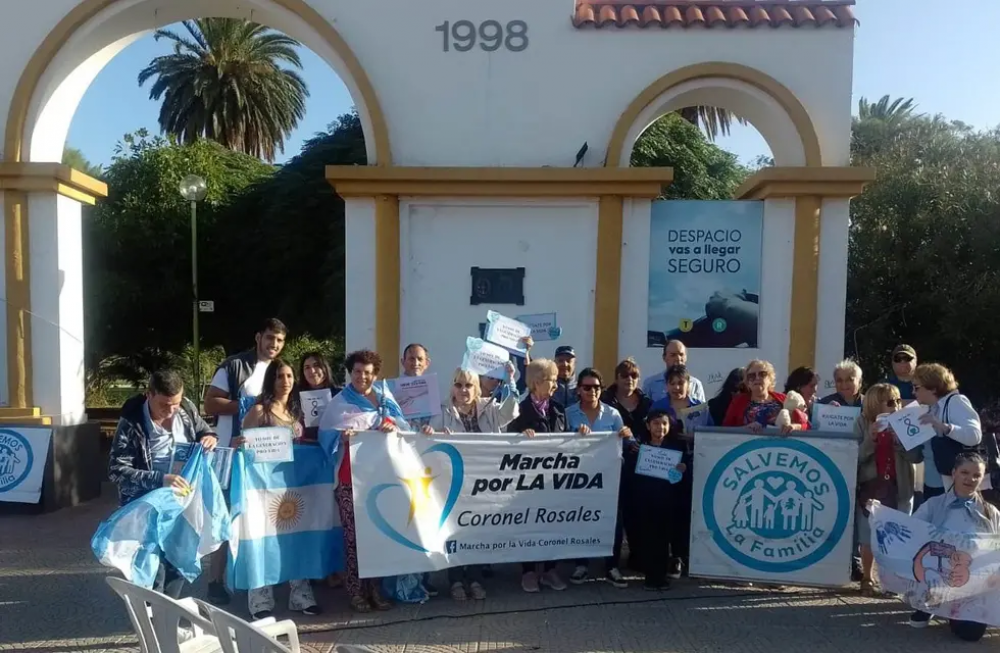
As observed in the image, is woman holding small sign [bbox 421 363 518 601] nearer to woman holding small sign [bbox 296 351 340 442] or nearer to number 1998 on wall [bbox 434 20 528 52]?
woman holding small sign [bbox 296 351 340 442]

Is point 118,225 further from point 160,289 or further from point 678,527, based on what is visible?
point 678,527

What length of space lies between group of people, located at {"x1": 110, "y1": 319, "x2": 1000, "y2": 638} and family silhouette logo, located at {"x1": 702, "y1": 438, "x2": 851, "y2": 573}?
7.1 inches

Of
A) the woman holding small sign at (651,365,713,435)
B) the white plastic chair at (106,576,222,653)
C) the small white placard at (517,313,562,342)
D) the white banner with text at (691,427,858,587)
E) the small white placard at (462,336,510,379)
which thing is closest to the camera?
the white plastic chair at (106,576,222,653)

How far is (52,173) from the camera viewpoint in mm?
8266

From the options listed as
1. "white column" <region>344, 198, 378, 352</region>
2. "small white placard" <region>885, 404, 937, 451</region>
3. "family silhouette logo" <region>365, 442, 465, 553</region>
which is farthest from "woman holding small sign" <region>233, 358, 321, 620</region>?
"small white placard" <region>885, 404, 937, 451</region>

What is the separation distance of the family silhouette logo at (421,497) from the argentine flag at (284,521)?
0.38 metres

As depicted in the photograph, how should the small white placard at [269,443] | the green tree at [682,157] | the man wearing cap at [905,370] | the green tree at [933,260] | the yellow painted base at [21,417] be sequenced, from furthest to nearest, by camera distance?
the green tree at [682,157] < the green tree at [933,260] < the yellow painted base at [21,417] < the man wearing cap at [905,370] < the small white placard at [269,443]

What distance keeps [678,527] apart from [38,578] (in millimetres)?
4736

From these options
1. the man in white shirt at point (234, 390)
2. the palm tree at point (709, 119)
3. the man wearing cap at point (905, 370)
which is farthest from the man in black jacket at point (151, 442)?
the palm tree at point (709, 119)

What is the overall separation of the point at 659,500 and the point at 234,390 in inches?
120

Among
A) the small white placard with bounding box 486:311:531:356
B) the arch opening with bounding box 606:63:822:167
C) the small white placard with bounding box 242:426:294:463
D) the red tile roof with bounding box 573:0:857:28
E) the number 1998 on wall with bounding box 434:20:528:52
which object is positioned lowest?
the small white placard with bounding box 242:426:294:463

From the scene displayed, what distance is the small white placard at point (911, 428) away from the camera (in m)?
5.29

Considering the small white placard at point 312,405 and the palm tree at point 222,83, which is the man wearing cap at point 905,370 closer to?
the small white placard at point 312,405

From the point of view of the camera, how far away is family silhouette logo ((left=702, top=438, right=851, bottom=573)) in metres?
5.72
